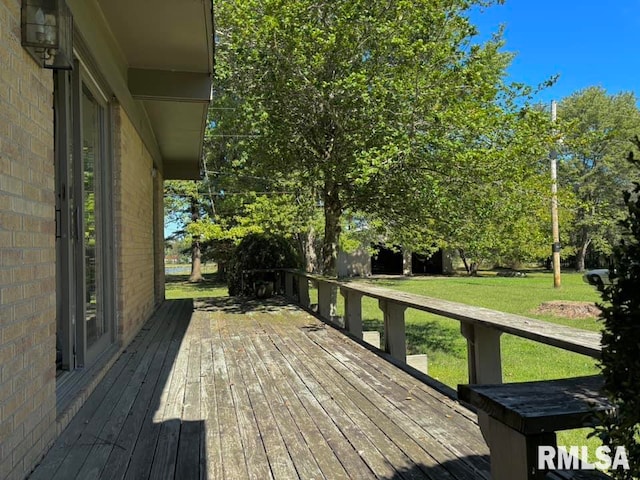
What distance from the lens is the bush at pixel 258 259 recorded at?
10.7 metres

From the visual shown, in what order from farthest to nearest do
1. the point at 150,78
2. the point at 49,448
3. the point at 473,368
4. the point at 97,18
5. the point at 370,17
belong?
the point at 370,17 < the point at 150,78 < the point at 97,18 < the point at 473,368 < the point at 49,448

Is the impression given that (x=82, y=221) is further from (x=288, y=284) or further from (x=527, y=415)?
(x=288, y=284)

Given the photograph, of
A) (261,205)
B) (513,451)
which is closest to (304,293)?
(261,205)

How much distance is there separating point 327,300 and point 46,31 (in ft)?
17.7

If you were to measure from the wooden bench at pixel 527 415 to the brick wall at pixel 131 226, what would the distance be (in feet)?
13.2

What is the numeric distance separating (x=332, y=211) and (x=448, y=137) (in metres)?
2.52

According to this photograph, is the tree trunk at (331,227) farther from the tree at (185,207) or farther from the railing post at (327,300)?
the tree at (185,207)

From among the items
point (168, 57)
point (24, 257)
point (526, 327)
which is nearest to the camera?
point (24, 257)

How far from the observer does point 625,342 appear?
3.85ft

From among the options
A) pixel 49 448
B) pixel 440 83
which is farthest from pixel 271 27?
pixel 49 448

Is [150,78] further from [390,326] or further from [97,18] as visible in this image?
[390,326]

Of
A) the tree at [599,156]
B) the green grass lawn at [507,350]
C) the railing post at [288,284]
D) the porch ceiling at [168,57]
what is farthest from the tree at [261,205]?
the tree at [599,156]

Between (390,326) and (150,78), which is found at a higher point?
(150,78)

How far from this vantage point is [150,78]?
5.34m
